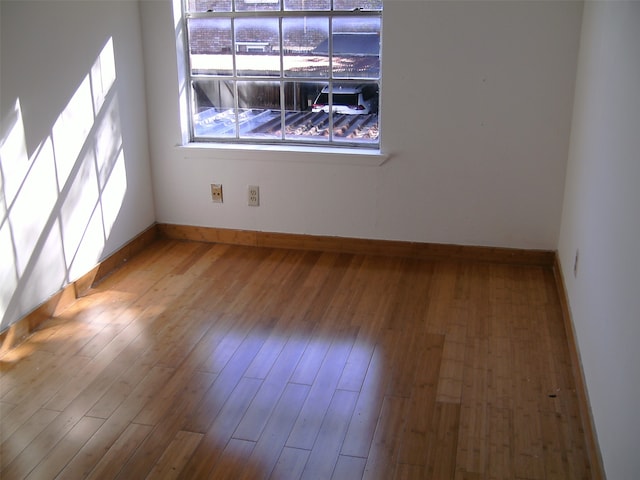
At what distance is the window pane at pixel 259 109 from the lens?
3.98m

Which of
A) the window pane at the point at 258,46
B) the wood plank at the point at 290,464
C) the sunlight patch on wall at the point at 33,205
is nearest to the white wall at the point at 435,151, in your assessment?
the window pane at the point at 258,46

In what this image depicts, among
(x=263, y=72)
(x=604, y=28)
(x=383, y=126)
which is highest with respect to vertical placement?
(x=604, y=28)

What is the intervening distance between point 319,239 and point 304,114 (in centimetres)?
73

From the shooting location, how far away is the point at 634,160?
200 centimetres

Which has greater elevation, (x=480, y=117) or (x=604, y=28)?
(x=604, y=28)

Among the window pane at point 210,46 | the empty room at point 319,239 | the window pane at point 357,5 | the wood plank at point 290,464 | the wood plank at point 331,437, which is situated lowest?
Answer: the wood plank at point 290,464

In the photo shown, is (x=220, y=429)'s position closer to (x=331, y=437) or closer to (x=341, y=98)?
(x=331, y=437)

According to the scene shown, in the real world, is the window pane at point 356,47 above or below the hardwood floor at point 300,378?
above

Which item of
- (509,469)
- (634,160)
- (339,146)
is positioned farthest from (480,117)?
(509,469)

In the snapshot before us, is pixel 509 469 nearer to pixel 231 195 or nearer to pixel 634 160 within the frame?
pixel 634 160

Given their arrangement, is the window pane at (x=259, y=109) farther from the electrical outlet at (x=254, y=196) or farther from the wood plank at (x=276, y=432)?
the wood plank at (x=276, y=432)

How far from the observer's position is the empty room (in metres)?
2.32

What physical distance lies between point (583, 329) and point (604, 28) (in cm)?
118

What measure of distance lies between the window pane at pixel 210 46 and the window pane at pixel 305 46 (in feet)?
1.12
